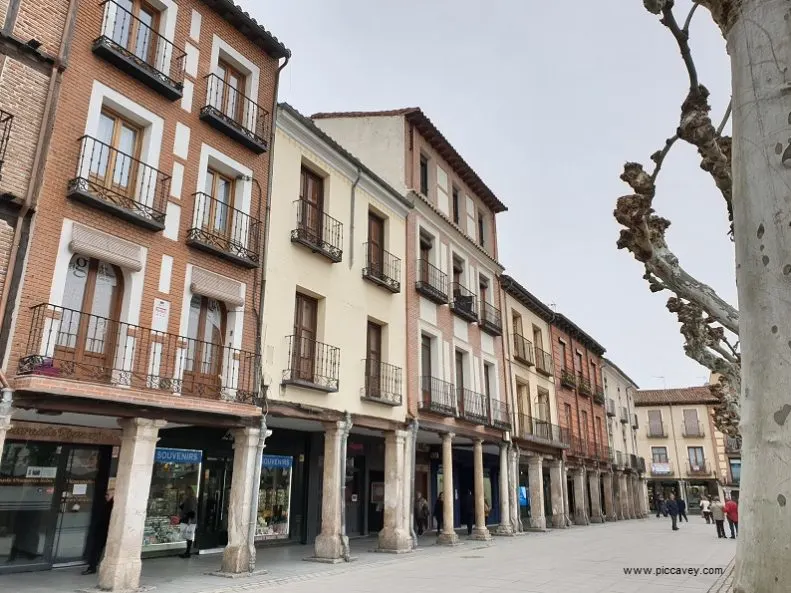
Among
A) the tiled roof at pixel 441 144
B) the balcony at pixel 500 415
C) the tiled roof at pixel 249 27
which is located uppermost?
the tiled roof at pixel 441 144

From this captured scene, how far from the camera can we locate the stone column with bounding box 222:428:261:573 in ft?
37.3

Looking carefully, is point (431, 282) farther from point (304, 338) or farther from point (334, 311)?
point (304, 338)

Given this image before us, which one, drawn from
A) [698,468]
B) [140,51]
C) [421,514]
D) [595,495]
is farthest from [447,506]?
[698,468]

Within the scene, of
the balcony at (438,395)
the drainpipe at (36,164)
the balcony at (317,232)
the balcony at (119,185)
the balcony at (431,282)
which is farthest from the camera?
the balcony at (431,282)

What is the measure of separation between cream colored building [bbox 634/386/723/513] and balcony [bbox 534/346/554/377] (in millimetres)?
30464

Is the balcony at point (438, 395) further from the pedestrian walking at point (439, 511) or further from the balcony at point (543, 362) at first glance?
the balcony at point (543, 362)

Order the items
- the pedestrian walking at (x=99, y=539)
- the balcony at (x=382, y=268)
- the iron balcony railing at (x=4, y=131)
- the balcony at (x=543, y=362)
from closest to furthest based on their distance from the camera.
Answer: the iron balcony railing at (x=4, y=131)
the pedestrian walking at (x=99, y=539)
the balcony at (x=382, y=268)
the balcony at (x=543, y=362)

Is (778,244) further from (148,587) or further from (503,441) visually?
(503,441)

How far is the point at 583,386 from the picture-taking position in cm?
3353

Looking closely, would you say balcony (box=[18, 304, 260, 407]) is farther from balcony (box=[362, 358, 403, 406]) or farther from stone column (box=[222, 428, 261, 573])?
balcony (box=[362, 358, 403, 406])

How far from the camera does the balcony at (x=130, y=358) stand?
9055 millimetres

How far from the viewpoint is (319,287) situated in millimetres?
14695

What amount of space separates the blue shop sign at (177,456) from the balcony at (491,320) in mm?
11402

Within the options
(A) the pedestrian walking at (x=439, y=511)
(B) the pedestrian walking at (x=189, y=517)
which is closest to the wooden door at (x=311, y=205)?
(B) the pedestrian walking at (x=189, y=517)
